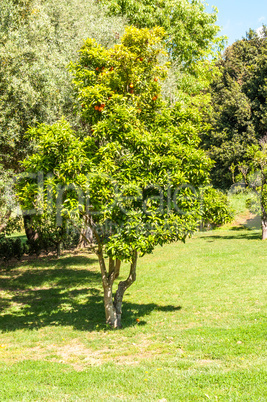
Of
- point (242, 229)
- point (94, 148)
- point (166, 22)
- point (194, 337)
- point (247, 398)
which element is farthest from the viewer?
point (242, 229)

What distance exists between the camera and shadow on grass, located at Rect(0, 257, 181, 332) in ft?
39.5

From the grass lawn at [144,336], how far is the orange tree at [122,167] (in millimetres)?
1768

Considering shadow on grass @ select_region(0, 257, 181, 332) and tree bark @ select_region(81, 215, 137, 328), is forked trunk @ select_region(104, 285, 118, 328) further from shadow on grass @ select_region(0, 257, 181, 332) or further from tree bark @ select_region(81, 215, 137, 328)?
shadow on grass @ select_region(0, 257, 181, 332)

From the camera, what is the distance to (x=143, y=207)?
977cm

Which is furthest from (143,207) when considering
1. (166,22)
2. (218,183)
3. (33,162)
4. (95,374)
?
(218,183)

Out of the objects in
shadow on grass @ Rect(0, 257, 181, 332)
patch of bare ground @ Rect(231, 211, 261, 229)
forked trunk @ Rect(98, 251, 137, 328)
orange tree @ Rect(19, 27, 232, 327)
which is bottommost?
shadow on grass @ Rect(0, 257, 181, 332)

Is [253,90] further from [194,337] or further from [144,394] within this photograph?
[144,394]

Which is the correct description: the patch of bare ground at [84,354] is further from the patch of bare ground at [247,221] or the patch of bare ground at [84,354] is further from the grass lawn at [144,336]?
the patch of bare ground at [247,221]

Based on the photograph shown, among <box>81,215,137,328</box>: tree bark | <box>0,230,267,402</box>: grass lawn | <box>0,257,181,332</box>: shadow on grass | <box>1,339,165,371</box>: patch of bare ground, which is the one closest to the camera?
<box>0,230,267,402</box>: grass lawn

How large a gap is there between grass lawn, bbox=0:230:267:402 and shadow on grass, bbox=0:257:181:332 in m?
0.04

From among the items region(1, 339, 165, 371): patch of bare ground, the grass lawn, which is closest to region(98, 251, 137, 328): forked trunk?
the grass lawn

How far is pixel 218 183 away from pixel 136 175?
32683 mm

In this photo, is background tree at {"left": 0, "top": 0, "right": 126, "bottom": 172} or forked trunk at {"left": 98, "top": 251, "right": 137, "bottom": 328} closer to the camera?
forked trunk at {"left": 98, "top": 251, "right": 137, "bottom": 328}

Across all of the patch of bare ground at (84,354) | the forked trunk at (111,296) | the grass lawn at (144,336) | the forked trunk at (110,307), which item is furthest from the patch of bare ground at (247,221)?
the patch of bare ground at (84,354)
